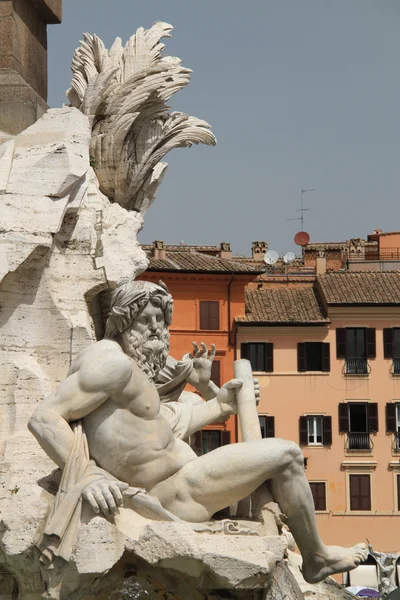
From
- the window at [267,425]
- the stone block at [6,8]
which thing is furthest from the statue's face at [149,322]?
the window at [267,425]

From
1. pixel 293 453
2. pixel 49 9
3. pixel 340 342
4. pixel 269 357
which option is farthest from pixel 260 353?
pixel 293 453

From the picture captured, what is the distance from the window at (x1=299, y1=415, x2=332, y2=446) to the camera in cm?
4450

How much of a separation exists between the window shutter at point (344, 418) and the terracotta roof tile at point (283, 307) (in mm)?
2622

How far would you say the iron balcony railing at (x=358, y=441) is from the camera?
44531 millimetres

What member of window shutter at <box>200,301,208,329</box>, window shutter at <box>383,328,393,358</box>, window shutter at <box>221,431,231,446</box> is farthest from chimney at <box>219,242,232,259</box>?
window shutter at <box>221,431,231,446</box>

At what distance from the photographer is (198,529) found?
1055 centimetres

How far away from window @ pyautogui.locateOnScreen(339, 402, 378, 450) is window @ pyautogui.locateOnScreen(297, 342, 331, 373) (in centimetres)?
135

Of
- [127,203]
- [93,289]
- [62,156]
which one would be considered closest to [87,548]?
[93,289]

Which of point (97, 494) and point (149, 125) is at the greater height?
point (149, 125)

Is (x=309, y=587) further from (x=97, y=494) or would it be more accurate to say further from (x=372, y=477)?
(x=372, y=477)

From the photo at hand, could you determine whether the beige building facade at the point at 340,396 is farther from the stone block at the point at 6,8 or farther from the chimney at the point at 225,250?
the stone block at the point at 6,8

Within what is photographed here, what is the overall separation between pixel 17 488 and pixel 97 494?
1.36 metres

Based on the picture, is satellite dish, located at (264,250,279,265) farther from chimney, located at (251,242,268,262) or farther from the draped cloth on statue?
the draped cloth on statue

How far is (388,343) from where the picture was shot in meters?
45.4
